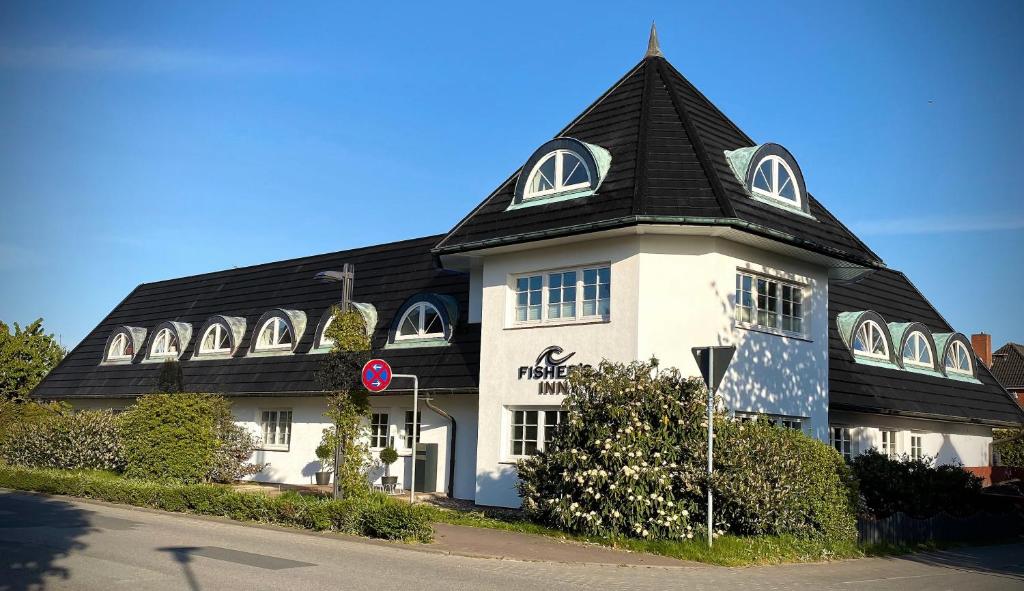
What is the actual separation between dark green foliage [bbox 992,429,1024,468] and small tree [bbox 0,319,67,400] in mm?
35269

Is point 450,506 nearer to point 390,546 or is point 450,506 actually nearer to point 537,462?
point 537,462

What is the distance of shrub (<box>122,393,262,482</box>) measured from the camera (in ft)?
73.4

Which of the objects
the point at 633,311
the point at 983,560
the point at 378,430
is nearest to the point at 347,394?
the point at 633,311

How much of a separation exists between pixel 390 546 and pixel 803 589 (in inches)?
237

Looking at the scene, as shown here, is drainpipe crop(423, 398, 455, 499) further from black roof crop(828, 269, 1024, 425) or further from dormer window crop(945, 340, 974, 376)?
dormer window crop(945, 340, 974, 376)

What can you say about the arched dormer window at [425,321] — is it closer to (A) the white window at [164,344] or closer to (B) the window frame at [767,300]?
(B) the window frame at [767,300]

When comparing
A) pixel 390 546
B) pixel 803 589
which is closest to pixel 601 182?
pixel 390 546

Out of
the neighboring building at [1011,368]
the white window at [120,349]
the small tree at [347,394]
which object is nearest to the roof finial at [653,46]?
the small tree at [347,394]

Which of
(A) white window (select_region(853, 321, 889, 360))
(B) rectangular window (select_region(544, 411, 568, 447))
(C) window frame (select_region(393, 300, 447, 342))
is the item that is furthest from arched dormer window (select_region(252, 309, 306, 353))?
(A) white window (select_region(853, 321, 889, 360))

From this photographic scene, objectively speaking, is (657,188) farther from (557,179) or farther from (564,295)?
(564,295)

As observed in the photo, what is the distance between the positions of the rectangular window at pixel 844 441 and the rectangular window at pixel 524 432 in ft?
27.3

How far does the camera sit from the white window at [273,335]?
29.5 meters

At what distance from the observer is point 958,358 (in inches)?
1163

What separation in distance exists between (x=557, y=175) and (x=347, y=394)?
661cm
